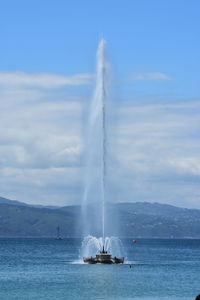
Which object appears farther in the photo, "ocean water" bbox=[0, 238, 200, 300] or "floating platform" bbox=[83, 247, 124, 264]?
"floating platform" bbox=[83, 247, 124, 264]

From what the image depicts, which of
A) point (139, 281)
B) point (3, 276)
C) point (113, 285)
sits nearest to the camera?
point (113, 285)

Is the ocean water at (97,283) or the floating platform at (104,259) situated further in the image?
the floating platform at (104,259)

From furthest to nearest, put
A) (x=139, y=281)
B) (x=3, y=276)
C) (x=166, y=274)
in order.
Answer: (x=166, y=274) → (x=3, y=276) → (x=139, y=281)

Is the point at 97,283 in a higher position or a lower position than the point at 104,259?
lower

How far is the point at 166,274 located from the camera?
12488 cm

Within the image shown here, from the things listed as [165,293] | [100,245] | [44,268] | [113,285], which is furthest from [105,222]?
[165,293]

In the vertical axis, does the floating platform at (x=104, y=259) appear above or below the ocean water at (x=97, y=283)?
above

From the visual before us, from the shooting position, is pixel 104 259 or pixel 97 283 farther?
pixel 104 259

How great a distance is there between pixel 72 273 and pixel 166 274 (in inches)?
676

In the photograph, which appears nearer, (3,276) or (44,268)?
(3,276)

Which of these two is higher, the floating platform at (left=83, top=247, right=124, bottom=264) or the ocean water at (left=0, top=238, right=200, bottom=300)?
the floating platform at (left=83, top=247, right=124, bottom=264)

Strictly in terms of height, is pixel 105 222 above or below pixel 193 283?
above

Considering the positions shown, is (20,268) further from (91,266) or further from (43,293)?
(43,293)

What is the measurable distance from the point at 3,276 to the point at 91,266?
16.6 meters
